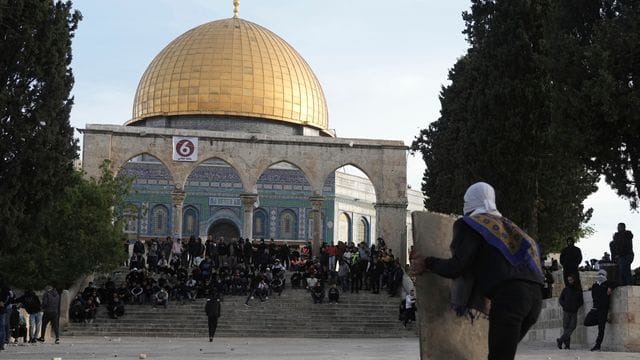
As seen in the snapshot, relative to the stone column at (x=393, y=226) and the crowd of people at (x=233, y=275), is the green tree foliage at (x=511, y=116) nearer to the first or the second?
the crowd of people at (x=233, y=275)

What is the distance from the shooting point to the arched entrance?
40.8 m

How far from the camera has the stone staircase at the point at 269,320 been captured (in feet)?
65.1

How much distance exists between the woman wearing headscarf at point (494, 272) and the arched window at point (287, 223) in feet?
121

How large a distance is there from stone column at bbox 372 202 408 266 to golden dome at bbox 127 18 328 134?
9557 mm

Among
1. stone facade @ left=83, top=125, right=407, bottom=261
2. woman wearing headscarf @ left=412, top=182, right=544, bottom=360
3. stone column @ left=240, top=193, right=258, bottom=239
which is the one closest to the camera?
woman wearing headscarf @ left=412, top=182, right=544, bottom=360

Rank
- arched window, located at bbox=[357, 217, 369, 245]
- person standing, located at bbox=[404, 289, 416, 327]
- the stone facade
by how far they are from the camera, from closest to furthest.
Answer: person standing, located at bbox=[404, 289, 416, 327]
the stone facade
arched window, located at bbox=[357, 217, 369, 245]

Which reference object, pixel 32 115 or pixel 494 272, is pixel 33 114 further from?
pixel 494 272

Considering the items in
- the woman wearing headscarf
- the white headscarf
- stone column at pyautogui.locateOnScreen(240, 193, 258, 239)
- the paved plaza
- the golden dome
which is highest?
the golden dome

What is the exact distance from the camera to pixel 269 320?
20.7 meters

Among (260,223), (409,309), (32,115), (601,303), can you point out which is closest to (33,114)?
(32,115)

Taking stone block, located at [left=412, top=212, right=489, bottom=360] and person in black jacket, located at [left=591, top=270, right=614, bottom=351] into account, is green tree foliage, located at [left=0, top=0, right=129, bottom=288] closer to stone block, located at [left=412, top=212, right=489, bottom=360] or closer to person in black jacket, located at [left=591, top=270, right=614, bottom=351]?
person in black jacket, located at [left=591, top=270, right=614, bottom=351]

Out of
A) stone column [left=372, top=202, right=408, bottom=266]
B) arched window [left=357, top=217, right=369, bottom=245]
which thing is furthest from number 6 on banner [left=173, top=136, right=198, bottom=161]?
arched window [left=357, top=217, right=369, bottom=245]

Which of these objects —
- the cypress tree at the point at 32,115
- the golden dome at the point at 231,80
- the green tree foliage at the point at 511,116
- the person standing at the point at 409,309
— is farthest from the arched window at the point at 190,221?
the cypress tree at the point at 32,115

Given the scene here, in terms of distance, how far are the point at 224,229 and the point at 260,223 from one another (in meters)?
1.58
